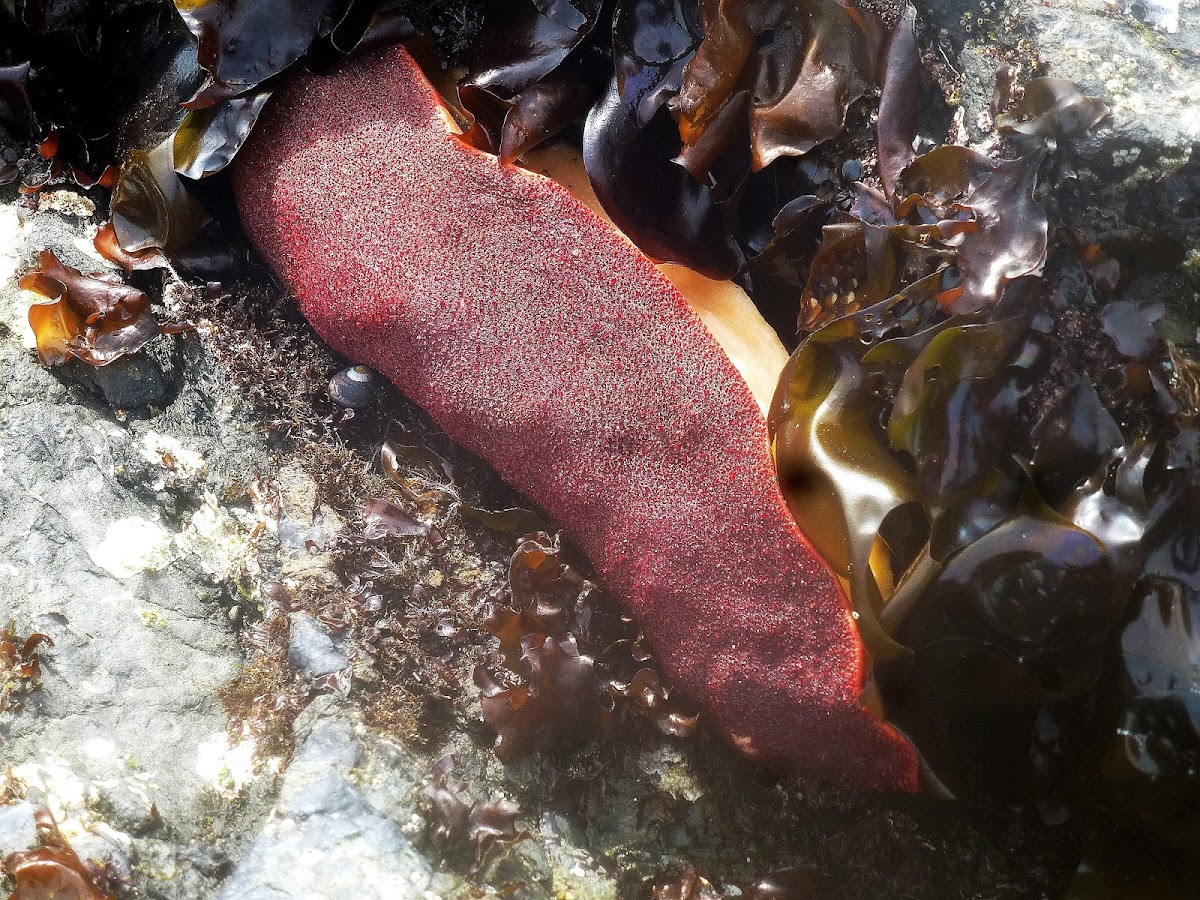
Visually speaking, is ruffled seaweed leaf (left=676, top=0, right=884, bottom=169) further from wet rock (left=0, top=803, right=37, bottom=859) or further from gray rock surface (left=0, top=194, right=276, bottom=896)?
wet rock (left=0, top=803, right=37, bottom=859)

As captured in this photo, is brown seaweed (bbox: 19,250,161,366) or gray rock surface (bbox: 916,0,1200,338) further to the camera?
brown seaweed (bbox: 19,250,161,366)

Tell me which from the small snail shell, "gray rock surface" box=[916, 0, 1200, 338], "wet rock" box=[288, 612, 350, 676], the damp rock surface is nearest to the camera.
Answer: "gray rock surface" box=[916, 0, 1200, 338]

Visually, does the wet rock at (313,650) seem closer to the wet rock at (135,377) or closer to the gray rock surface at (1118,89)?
the wet rock at (135,377)

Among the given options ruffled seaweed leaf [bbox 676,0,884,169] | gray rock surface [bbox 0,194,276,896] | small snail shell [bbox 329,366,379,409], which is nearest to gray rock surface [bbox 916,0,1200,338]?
ruffled seaweed leaf [bbox 676,0,884,169]

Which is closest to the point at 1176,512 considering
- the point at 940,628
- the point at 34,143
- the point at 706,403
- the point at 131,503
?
the point at 940,628

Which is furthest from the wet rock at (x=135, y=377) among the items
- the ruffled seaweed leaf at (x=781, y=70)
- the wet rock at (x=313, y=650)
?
the ruffled seaweed leaf at (x=781, y=70)

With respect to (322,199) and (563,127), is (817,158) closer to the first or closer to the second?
(563,127)

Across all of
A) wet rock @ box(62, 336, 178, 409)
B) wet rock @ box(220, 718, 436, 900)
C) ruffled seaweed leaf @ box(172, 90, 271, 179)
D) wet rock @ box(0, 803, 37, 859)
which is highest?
ruffled seaweed leaf @ box(172, 90, 271, 179)
